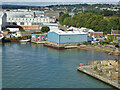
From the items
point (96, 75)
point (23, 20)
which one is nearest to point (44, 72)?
point (96, 75)

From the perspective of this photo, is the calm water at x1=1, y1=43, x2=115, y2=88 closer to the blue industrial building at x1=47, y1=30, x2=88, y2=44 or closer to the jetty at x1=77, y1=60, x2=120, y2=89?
the jetty at x1=77, y1=60, x2=120, y2=89

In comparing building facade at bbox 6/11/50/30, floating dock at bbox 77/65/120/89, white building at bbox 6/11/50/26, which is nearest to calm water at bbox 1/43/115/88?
floating dock at bbox 77/65/120/89

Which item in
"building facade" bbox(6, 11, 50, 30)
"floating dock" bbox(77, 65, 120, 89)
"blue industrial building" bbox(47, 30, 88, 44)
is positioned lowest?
"floating dock" bbox(77, 65, 120, 89)

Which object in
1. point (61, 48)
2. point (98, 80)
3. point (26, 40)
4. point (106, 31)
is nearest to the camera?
point (98, 80)

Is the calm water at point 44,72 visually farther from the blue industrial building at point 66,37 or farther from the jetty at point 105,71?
the blue industrial building at point 66,37

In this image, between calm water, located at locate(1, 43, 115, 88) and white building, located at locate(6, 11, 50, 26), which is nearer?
calm water, located at locate(1, 43, 115, 88)

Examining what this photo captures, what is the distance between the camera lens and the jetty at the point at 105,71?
4892 mm

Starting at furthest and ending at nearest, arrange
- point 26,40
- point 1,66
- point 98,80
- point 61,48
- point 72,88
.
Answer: point 26,40 → point 61,48 → point 1,66 → point 98,80 → point 72,88

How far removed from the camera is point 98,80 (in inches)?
200

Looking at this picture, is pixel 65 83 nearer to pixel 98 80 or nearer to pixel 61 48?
pixel 98 80

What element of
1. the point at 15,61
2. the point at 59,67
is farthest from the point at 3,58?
the point at 59,67

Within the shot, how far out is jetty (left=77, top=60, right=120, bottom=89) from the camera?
489 cm

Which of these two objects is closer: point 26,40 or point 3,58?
point 3,58

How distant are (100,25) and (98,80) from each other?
8.16m
